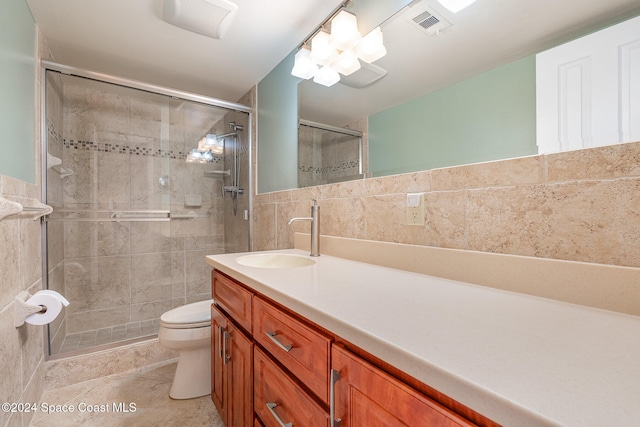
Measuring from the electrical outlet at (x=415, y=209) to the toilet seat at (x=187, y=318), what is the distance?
1.25 meters

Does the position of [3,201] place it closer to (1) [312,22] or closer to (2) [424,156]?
(2) [424,156]

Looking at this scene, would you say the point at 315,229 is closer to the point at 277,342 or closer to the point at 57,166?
the point at 277,342

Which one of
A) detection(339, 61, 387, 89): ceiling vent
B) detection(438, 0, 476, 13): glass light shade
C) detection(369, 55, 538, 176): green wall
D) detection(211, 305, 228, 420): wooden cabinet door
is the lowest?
detection(211, 305, 228, 420): wooden cabinet door

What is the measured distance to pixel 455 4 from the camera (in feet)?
3.12

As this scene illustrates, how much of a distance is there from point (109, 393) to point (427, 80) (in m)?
2.34

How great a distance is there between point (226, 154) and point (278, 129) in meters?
0.92

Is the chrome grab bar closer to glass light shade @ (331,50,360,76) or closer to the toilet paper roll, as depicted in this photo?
the toilet paper roll

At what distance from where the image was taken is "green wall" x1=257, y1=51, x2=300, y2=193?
1.92 metres

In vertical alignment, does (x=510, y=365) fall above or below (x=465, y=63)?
below

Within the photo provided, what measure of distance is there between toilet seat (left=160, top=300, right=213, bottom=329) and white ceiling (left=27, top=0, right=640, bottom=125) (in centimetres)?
135

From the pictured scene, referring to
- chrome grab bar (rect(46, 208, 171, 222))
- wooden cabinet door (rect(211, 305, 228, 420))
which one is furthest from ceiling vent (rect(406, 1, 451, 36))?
chrome grab bar (rect(46, 208, 171, 222))

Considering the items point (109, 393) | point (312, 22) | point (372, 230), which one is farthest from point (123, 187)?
point (372, 230)

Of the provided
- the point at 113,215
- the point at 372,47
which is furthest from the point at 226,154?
the point at 372,47

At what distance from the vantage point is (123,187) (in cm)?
238
